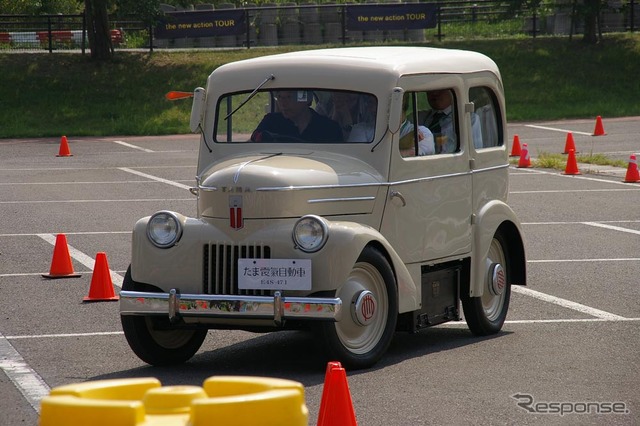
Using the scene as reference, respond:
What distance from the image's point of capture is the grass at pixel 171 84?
35.9 metres

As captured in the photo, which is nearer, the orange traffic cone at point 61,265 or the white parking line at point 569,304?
the white parking line at point 569,304

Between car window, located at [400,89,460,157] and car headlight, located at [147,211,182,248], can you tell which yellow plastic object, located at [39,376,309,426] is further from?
car window, located at [400,89,460,157]

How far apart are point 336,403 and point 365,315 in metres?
2.34

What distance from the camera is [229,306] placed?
25.6 feet

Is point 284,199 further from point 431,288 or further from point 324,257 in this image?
point 431,288

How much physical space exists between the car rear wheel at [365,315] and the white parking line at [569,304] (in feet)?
8.36

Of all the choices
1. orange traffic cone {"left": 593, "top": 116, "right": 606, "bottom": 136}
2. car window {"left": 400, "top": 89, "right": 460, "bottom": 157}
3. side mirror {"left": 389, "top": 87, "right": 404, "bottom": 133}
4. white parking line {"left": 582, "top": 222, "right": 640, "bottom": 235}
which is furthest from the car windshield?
orange traffic cone {"left": 593, "top": 116, "right": 606, "bottom": 136}

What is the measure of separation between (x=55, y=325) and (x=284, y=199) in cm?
288

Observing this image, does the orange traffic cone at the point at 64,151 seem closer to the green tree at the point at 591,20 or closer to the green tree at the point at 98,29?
the green tree at the point at 98,29

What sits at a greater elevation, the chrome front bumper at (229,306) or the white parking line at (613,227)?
the chrome front bumper at (229,306)

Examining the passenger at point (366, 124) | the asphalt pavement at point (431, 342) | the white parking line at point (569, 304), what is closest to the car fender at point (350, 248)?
the asphalt pavement at point (431, 342)

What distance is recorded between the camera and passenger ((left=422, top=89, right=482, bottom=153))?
9.27 metres

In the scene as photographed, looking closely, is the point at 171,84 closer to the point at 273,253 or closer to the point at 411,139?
the point at 411,139

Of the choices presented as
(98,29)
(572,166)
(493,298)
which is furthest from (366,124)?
(98,29)
